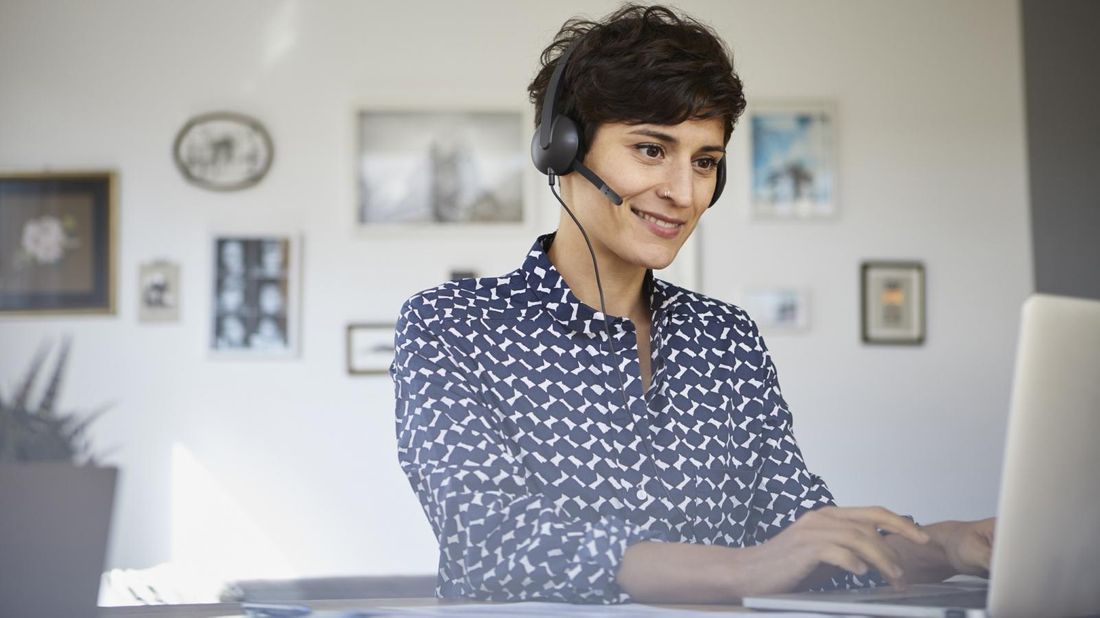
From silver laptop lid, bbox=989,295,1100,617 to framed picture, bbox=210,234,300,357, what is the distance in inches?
142

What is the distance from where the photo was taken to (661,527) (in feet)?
4.16

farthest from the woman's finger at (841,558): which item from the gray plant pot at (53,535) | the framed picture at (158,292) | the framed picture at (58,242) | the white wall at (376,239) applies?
the framed picture at (58,242)

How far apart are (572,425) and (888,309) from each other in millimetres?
3298

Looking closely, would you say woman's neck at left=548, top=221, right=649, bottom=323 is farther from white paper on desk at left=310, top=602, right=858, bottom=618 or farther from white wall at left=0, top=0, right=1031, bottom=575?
white wall at left=0, top=0, right=1031, bottom=575

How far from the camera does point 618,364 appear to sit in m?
1.36

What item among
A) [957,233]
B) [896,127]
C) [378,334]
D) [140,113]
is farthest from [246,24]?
[957,233]

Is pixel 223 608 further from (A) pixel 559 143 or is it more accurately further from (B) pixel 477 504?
(A) pixel 559 143

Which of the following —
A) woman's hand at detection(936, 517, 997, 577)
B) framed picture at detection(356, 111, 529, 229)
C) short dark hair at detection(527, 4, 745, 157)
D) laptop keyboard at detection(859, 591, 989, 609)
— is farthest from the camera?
framed picture at detection(356, 111, 529, 229)

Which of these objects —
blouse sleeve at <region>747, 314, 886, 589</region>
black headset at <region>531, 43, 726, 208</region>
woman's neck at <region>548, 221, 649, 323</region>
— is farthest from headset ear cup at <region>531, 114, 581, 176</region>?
blouse sleeve at <region>747, 314, 886, 589</region>

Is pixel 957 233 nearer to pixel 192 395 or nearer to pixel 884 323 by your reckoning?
pixel 884 323

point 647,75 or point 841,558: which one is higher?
point 647,75

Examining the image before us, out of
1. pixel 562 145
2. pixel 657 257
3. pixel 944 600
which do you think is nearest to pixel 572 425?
pixel 657 257

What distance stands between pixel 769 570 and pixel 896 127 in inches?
149

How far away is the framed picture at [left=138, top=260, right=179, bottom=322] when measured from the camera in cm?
416
